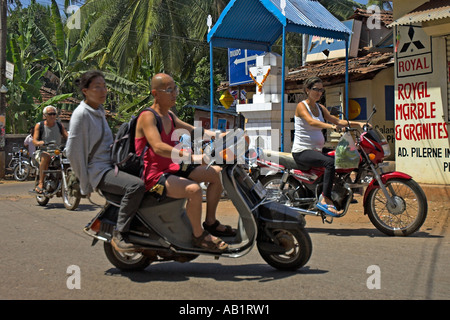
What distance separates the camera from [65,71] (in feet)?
74.1

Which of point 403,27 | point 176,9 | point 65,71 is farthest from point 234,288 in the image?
point 176,9

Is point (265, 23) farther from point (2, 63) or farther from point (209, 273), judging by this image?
point (2, 63)

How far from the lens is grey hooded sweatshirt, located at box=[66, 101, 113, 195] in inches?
186

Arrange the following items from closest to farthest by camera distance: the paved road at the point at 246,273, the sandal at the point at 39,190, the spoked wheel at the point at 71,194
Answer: the paved road at the point at 246,273 → the spoked wheel at the point at 71,194 → the sandal at the point at 39,190

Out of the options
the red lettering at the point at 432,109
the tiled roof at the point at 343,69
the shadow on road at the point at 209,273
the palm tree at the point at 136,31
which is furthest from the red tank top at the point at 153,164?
the palm tree at the point at 136,31

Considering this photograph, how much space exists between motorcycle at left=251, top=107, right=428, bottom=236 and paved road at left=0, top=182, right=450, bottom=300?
254 mm

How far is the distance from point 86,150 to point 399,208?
3.67m

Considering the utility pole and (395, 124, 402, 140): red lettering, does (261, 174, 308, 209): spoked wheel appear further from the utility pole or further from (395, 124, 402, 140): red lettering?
the utility pole

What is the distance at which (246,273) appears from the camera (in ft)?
15.8

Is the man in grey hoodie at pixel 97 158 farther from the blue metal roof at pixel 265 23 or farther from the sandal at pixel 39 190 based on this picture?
the blue metal roof at pixel 265 23

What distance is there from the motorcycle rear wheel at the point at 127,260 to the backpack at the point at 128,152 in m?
0.73

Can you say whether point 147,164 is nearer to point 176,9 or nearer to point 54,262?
point 54,262

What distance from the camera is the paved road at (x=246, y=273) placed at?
4.17 m

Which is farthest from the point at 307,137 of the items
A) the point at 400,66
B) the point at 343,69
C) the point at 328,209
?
the point at 343,69
